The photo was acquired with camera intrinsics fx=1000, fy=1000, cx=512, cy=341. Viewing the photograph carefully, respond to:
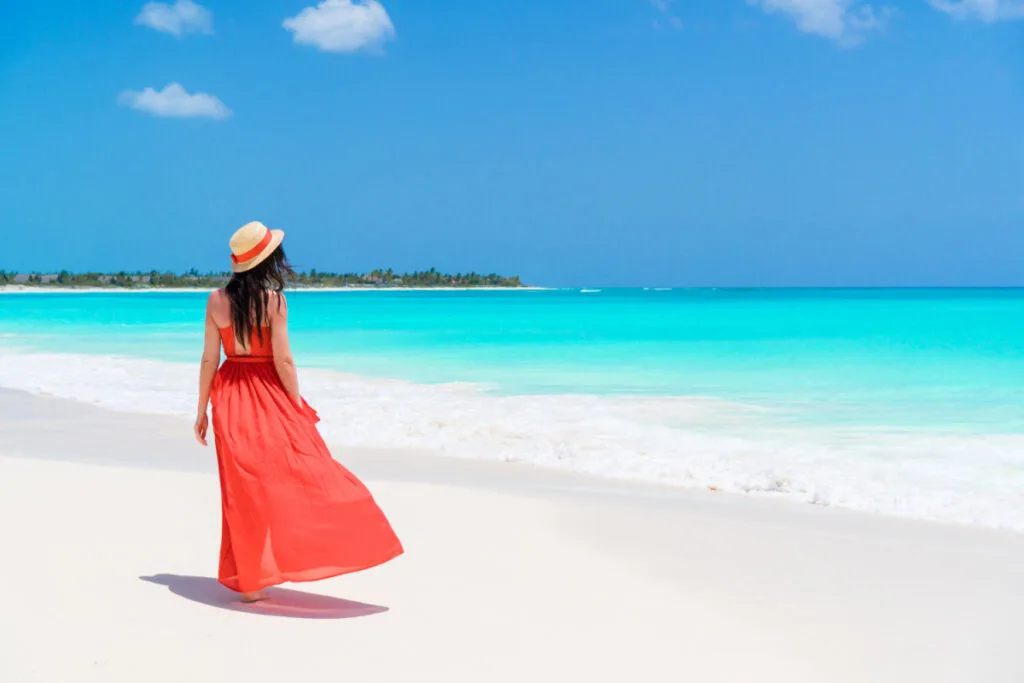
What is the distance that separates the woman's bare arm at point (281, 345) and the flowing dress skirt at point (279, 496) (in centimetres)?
6

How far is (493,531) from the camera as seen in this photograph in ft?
17.2

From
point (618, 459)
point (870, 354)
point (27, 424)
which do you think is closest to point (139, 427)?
point (27, 424)

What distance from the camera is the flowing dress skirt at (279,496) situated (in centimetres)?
364

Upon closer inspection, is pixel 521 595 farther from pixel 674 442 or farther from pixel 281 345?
pixel 674 442

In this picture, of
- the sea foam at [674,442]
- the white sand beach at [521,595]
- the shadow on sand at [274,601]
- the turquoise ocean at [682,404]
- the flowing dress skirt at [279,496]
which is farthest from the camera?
the turquoise ocean at [682,404]

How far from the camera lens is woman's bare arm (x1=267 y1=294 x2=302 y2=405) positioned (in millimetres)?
3678

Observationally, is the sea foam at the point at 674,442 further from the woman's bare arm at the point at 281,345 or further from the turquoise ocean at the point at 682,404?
the woman's bare arm at the point at 281,345

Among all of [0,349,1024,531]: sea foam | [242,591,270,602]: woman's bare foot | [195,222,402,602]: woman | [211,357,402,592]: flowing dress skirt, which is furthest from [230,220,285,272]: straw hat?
[0,349,1024,531]: sea foam

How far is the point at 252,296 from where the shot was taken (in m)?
3.67

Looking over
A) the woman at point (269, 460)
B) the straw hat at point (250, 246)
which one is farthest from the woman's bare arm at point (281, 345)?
the straw hat at point (250, 246)

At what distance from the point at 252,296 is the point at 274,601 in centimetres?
125

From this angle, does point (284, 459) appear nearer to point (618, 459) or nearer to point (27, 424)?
point (618, 459)

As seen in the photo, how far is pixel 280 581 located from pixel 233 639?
0.85 ft

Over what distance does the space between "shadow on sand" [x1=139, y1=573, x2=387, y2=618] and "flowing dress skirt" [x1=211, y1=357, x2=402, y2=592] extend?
171mm
